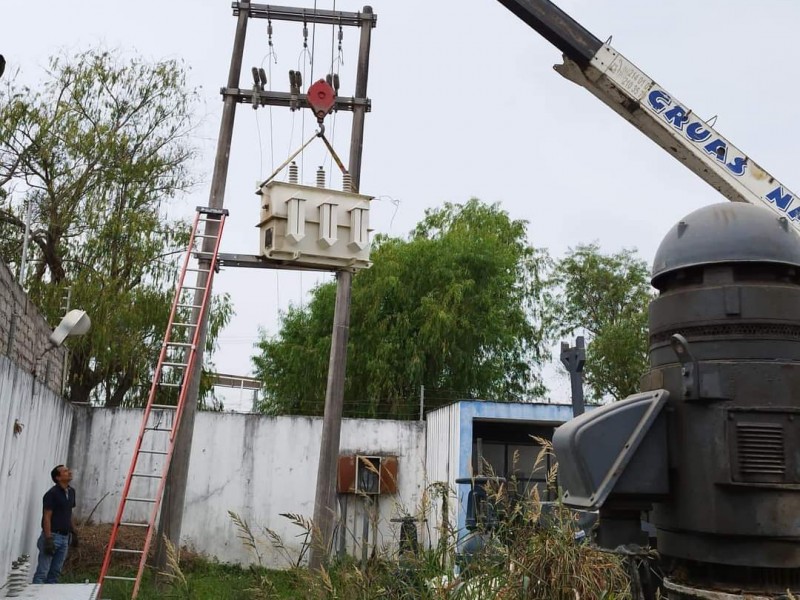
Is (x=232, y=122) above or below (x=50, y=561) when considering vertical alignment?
above

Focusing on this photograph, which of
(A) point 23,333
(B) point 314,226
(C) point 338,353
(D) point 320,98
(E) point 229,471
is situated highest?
(D) point 320,98

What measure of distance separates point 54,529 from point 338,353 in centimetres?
430

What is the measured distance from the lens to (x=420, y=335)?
82.7ft

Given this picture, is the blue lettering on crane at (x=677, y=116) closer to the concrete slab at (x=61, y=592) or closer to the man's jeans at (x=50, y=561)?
the concrete slab at (x=61, y=592)

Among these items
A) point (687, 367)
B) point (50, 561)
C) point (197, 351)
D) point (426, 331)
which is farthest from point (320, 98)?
point (426, 331)

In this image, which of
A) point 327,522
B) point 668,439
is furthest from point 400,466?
point 668,439

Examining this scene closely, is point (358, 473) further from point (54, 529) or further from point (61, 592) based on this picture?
point (61, 592)

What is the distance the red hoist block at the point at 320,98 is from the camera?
33.3 feet

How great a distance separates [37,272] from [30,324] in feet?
28.4

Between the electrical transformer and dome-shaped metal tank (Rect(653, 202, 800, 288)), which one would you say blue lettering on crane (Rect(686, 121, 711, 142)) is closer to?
the electrical transformer

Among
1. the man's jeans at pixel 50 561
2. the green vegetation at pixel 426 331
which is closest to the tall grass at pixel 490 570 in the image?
the man's jeans at pixel 50 561

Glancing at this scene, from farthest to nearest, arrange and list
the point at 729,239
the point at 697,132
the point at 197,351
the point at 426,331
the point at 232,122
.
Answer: the point at 426,331 → the point at 232,122 → the point at 197,351 → the point at 697,132 → the point at 729,239

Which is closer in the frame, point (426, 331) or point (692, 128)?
point (692, 128)

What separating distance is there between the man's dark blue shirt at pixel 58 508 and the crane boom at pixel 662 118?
25.3 feet
